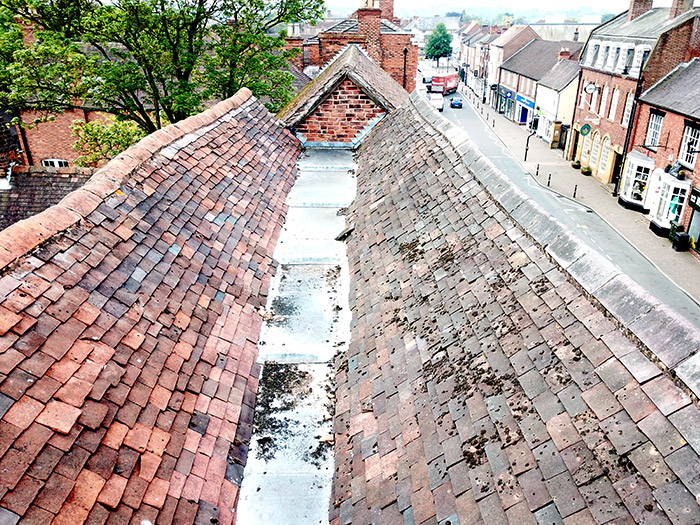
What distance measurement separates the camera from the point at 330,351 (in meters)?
6.15

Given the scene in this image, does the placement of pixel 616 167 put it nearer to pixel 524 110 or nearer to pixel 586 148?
pixel 586 148

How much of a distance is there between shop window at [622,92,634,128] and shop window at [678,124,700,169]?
573 cm

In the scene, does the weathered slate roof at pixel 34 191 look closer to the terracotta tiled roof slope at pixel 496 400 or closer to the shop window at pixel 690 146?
the terracotta tiled roof slope at pixel 496 400

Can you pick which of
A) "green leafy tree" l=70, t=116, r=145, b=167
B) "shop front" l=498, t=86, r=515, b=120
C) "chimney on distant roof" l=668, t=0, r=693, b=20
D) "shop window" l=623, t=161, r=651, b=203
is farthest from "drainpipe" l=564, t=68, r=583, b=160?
"green leafy tree" l=70, t=116, r=145, b=167

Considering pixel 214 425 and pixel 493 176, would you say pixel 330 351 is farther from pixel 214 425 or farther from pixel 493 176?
pixel 493 176

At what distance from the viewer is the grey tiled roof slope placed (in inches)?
2026

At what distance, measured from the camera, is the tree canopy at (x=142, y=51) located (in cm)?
1881

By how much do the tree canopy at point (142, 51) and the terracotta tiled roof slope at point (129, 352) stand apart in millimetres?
15015

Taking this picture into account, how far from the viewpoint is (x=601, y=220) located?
1137 inches

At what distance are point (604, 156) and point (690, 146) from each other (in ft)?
33.2

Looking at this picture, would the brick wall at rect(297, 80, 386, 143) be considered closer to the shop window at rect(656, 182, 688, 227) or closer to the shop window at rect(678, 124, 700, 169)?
the shop window at rect(678, 124, 700, 169)

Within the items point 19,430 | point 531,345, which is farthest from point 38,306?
point 531,345

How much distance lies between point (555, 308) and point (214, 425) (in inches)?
128

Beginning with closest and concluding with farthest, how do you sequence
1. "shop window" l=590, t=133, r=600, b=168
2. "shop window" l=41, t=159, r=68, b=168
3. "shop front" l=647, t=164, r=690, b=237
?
"shop front" l=647, t=164, r=690, b=237, "shop window" l=41, t=159, r=68, b=168, "shop window" l=590, t=133, r=600, b=168
